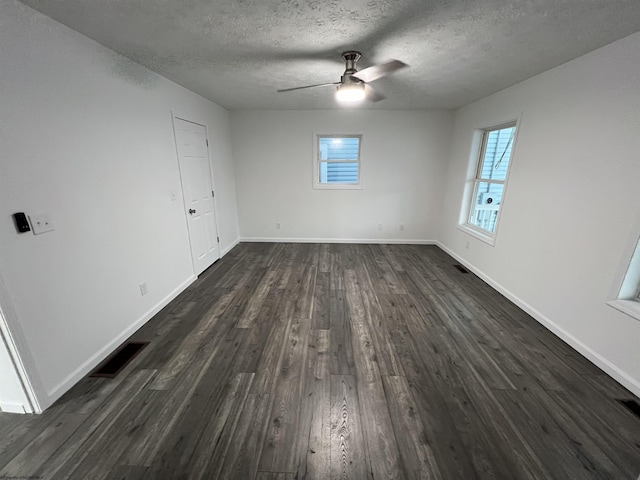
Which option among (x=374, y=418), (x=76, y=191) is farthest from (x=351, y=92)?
(x=374, y=418)

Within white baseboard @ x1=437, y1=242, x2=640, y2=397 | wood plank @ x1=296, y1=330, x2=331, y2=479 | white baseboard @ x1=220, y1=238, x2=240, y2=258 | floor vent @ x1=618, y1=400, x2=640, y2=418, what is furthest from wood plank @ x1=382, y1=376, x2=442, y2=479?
white baseboard @ x1=220, y1=238, x2=240, y2=258

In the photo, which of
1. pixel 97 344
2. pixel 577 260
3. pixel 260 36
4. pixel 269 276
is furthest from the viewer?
pixel 269 276

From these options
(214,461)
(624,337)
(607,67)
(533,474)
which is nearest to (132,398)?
(214,461)

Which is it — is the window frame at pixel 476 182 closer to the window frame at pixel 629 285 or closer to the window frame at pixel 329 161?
the window frame at pixel 629 285

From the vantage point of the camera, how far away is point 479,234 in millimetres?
3715

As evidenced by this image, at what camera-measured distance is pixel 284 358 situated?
2115 mm

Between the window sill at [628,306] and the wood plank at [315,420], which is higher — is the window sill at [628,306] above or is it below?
above

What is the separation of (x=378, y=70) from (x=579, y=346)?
2854 mm

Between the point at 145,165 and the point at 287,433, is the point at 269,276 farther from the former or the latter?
the point at 287,433

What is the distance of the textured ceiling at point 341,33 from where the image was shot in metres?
1.51

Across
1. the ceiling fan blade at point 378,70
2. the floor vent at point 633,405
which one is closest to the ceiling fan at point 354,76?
the ceiling fan blade at point 378,70

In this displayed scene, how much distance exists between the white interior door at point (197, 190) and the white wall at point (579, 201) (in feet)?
12.9

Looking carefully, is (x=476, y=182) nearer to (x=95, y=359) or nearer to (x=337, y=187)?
(x=337, y=187)

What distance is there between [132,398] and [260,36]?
8.81 ft
